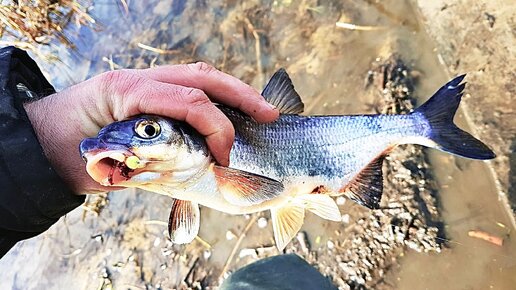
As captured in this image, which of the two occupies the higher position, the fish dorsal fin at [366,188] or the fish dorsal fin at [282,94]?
the fish dorsal fin at [282,94]

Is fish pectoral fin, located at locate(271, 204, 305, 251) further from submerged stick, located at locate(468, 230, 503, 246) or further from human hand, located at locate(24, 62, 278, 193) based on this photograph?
submerged stick, located at locate(468, 230, 503, 246)

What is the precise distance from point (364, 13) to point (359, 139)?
1819 mm

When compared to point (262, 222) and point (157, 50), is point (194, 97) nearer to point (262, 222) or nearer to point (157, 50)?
point (262, 222)

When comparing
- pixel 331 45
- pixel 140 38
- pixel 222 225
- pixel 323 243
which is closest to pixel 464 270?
pixel 323 243

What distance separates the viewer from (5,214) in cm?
171

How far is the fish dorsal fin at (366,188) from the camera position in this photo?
2.25 metres

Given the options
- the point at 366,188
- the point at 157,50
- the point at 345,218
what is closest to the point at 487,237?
the point at 345,218

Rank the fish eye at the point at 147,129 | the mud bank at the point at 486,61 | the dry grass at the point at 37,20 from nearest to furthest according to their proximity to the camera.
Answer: the fish eye at the point at 147,129 → the mud bank at the point at 486,61 → the dry grass at the point at 37,20

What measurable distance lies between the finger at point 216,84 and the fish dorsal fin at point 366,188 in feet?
1.57

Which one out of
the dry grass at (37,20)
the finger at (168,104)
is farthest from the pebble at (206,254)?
the dry grass at (37,20)

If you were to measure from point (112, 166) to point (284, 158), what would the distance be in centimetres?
78

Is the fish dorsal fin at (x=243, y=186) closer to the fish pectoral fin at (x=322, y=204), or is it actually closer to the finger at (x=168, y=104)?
the finger at (x=168, y=104)

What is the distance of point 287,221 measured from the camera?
2256mm

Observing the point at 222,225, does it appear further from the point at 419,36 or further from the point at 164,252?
the point at 419,36
